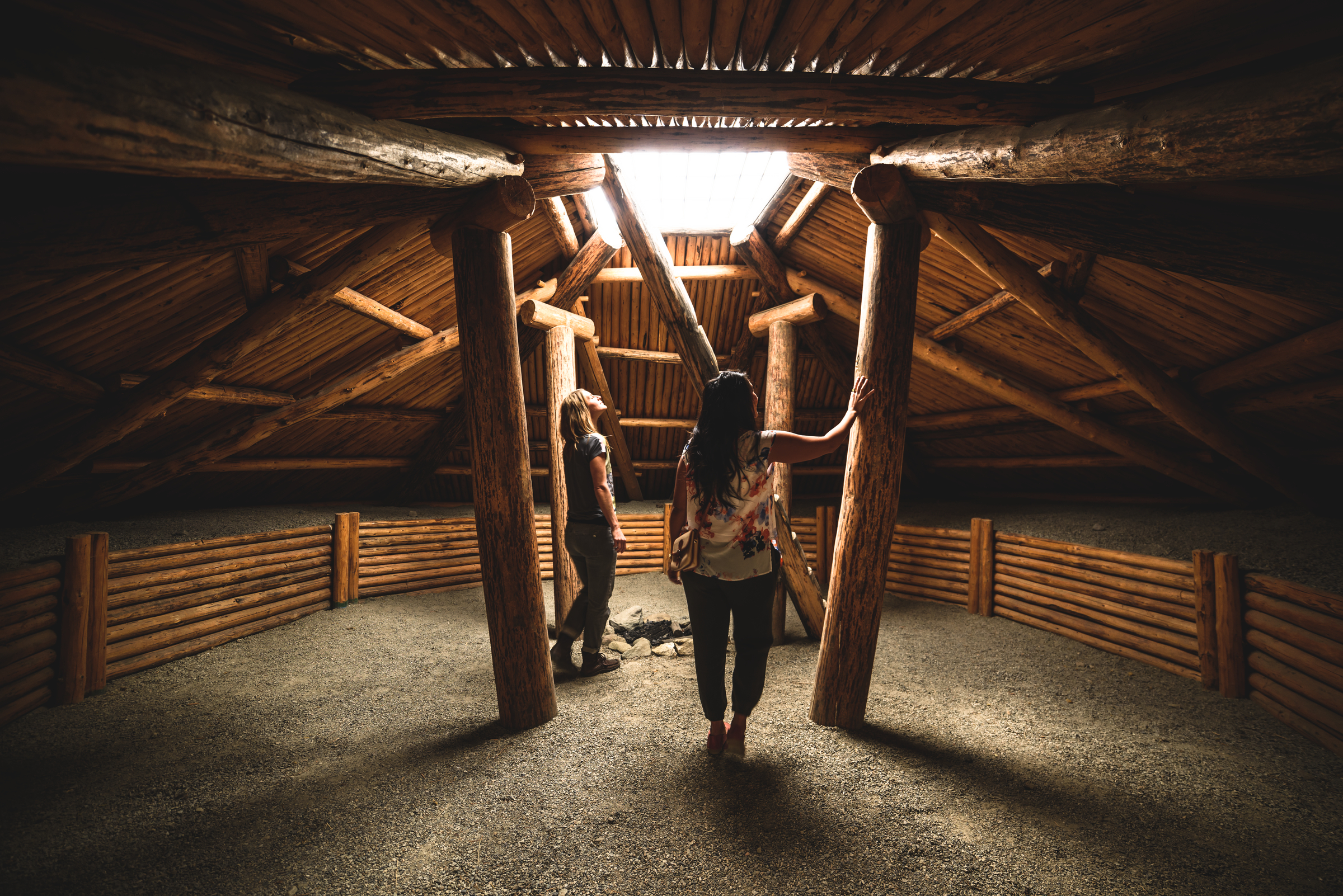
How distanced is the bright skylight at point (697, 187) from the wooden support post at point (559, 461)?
1297 mm

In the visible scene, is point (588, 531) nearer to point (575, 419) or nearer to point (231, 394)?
point (575, 419)

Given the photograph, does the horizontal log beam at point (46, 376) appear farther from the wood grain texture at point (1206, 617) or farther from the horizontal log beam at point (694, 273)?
the wood grain texture at point (1206, 617)

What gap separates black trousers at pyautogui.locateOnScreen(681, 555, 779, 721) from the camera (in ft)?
8.56

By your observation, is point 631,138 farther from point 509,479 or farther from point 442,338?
point 442,338

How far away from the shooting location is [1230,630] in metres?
3.54

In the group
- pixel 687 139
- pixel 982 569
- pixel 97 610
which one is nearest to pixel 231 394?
pixel 97 610

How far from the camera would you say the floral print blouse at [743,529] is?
8.46 ft

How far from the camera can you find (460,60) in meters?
2.32

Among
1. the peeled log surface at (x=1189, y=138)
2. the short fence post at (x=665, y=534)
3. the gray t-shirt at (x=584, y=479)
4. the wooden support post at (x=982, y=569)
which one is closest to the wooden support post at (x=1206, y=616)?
the wooden support post at (x=982, y=569)

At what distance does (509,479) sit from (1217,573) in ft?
14.3

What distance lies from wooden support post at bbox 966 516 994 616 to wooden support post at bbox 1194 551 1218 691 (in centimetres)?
183

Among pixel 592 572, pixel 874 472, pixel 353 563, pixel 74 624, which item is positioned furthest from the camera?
pixel 353 563

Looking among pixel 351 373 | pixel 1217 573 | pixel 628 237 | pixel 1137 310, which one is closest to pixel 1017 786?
pixel 1217 573

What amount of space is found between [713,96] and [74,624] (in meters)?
4.70
